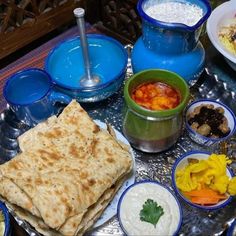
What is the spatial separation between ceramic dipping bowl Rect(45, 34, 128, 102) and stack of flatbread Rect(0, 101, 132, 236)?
131mm

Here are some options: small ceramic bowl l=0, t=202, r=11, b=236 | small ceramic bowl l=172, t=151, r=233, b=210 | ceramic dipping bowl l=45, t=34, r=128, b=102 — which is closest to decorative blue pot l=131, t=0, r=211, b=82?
ceramic dipping bowl l=45, t=34, r=128, b=102

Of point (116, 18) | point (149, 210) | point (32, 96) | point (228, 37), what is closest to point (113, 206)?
point (149, 210)

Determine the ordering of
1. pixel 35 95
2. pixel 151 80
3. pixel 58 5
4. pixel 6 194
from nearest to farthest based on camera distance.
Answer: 1. pixel 6 194
2. pixel 151 80
3. pixel 35 95
4. pixel 58 5

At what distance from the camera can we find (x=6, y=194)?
0.97 m

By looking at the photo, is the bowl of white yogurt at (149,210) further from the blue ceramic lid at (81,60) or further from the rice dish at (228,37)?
the rice dish at (228,37)

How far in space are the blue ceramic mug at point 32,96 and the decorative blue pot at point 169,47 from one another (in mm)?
266

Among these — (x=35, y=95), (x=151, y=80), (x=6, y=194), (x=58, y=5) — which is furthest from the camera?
(x=58, y=5)

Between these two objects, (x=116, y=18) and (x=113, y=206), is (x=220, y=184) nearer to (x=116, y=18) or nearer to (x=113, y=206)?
(x=113, y=206)

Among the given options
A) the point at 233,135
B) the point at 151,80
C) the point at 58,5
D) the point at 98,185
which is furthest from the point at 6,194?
the point at 58,5

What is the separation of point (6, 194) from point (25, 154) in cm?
11

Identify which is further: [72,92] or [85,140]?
[72,92]

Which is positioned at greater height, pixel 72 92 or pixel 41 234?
pixel 72 92

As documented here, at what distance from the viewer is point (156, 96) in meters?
1.11

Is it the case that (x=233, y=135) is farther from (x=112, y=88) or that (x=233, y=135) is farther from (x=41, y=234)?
(x=41, y=234)
